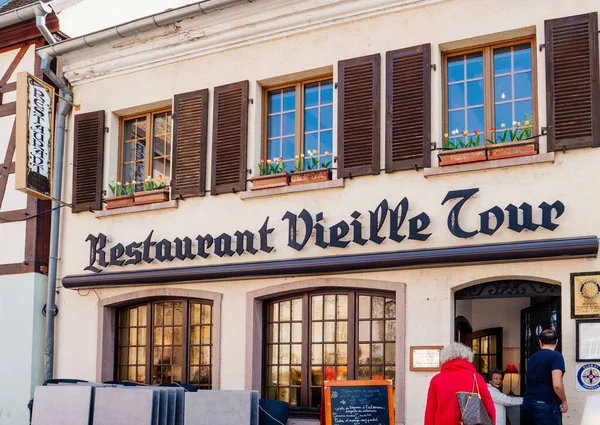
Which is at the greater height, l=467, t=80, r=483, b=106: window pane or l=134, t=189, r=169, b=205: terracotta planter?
l=467, t=80, r=483, b=106: window pane

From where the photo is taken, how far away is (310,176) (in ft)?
37.7

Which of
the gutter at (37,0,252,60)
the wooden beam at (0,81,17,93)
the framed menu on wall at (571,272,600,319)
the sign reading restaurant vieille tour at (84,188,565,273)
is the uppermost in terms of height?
the gutter at (37,0,252,60)

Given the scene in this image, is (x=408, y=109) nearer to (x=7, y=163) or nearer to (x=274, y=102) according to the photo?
(x=274, y=102)

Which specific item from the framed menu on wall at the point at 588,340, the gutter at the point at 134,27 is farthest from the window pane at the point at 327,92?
the framed menu on wall at the point at 588,340

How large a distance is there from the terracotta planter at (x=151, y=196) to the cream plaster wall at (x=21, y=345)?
2.04 meters

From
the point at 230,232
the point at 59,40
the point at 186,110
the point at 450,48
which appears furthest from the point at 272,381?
the point at 59,40

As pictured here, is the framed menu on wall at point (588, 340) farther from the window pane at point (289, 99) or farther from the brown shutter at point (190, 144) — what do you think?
the brown shutter at point (190, 144)

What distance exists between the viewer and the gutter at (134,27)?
12.3 meters

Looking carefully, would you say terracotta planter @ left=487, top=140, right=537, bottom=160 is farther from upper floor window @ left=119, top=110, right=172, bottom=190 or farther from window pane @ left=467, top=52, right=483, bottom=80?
upper floor window @ left=119, top=110, right=172, bottom=190

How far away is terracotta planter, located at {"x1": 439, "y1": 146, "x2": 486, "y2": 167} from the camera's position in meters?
10.3

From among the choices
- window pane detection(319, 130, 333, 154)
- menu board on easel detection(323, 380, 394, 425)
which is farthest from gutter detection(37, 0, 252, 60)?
A: menu board on easel detection(323, 380, 394, 425)

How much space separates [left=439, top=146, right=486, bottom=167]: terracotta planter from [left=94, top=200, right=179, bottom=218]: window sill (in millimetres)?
3877

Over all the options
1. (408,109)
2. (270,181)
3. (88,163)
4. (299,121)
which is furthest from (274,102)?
(88,163)

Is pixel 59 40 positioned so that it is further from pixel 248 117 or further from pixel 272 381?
pixel 272 381
